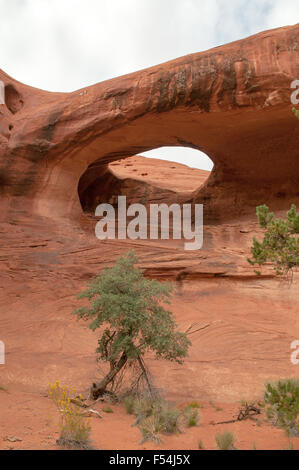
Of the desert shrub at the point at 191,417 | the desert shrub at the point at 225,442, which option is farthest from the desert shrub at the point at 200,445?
the desert shrub at the point at 191,417

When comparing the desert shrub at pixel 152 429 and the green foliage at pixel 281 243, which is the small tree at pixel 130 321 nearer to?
the desert shrub at pixel 152 429

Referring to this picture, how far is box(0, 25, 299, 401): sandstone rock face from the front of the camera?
9.21 metres

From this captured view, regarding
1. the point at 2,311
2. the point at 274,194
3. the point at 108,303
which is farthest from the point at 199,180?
the point at 108,303

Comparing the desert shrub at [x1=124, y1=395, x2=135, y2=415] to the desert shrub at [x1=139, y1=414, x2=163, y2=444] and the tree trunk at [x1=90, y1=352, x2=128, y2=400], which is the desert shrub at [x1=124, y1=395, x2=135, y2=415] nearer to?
the tree trunk at [x1=90, y1=352, x2=128, y2=400]

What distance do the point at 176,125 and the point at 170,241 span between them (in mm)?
3690

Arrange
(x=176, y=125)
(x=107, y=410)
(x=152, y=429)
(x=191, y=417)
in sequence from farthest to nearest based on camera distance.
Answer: (x=176, y=125)
(x=107, y=410)
(x=191, y=417)
(x=152, y=429)

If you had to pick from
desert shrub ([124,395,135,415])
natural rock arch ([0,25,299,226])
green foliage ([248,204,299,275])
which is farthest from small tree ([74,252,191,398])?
natural rock arch ([0,25,299,226])

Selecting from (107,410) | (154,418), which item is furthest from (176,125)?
(154,418)

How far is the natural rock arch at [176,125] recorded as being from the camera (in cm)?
1135

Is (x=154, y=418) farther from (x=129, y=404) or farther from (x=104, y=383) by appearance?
(x=104, y=383)

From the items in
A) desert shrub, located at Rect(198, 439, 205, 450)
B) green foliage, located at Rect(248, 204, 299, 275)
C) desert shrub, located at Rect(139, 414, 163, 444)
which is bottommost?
desert shrub, located at Rect(198, 439, 205, 450)

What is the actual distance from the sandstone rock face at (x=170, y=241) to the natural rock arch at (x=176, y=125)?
1.4 inches

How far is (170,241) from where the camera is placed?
13617 mm

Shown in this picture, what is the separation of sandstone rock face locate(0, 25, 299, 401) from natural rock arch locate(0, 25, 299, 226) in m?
0.04
